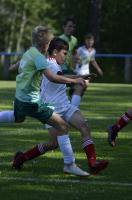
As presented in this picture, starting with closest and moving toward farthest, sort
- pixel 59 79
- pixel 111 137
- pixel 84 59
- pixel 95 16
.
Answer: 1. pixel 59 79
2. pixel 111 137
3. pixel 84 59
4. pixel 95 16

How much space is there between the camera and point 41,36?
8422mm

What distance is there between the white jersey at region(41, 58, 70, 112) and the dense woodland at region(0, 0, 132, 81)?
2824cm

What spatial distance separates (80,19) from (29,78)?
142 feet

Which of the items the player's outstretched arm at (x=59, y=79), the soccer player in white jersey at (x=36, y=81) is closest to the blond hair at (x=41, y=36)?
the soccer player in white jersey at (x=36, y=81)

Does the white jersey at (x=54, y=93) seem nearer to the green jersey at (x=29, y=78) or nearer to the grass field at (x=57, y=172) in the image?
the green jersey at (x=29, y=78)

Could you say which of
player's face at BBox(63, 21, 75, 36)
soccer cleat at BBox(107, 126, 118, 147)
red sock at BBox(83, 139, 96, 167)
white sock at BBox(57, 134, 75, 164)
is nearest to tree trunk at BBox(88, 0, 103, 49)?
player's face at BBox(63, 21, 75, 36)

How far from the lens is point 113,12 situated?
5131 cm

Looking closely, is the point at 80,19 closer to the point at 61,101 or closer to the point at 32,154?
the point at 32,154

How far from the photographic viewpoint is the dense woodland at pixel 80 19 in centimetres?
4288

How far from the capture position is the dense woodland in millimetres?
42875

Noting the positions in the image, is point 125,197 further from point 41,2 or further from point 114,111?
point 41,2

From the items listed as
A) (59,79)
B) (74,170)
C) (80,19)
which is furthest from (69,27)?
(80,19)

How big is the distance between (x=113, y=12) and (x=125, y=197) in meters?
44.5

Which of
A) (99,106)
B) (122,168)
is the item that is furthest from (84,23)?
(122,168)
